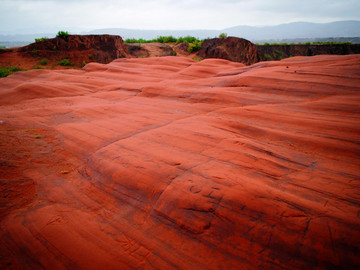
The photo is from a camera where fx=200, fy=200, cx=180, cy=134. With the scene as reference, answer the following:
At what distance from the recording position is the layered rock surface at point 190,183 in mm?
1791

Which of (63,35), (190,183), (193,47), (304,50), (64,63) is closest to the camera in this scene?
(190,183)

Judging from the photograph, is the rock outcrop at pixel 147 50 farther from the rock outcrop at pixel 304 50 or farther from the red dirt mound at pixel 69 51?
the rock outcrop at pixel 304 50

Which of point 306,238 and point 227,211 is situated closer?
point 306,238

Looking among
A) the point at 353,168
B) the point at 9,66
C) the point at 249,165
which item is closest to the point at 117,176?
the point at 249,165

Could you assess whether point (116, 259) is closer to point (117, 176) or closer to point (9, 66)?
point (117, 176)

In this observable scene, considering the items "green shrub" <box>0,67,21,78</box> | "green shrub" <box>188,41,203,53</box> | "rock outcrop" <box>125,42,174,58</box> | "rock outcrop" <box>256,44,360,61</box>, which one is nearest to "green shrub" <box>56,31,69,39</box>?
"green shrub" <box>0,67,21,78</box>

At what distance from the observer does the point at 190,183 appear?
239 centimetres

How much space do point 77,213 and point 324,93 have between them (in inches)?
216

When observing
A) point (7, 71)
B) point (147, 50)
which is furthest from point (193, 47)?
point (7, 71)

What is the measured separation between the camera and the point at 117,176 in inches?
109

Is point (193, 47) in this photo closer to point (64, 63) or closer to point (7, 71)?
point (64, 63)

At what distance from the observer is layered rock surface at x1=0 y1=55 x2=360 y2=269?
179cm

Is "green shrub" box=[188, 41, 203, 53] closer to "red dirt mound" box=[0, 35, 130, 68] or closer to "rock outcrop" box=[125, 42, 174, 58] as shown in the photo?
"rock outcrop" box=[125, 42, 174, 58]

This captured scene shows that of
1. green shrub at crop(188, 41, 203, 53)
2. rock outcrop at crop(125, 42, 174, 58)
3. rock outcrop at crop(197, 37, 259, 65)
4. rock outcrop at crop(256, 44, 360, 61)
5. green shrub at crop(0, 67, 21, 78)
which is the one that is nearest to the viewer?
green shrub at crop(0, 67, 21, 78)
